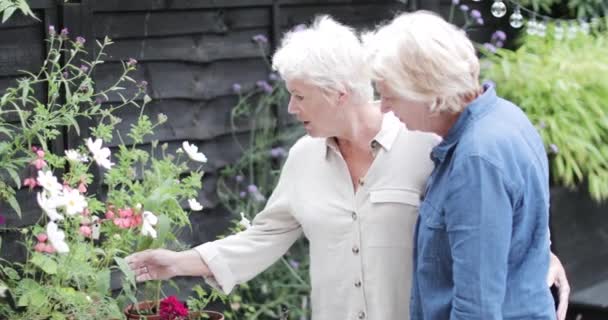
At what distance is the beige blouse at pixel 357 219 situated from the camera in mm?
3029

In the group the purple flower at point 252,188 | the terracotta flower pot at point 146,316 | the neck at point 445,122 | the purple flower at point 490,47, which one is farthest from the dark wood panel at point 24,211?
the purple flower at point 490,47

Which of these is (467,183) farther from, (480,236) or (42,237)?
(42,237)

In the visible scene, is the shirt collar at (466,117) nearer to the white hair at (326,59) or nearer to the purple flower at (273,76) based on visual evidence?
the white hair at (326,59)

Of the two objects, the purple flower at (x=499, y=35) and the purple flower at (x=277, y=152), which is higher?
the purple flower at (x=499, y=35)

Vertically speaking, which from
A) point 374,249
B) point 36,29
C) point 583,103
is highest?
point 36,29

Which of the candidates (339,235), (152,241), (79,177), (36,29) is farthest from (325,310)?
(36,29)

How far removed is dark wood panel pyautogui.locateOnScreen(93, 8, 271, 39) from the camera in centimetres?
415

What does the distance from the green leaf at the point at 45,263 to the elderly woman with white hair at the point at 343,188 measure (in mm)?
228

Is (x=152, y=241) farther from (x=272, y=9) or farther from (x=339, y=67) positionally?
(x=272, y=9)

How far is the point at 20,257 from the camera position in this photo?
3760mm

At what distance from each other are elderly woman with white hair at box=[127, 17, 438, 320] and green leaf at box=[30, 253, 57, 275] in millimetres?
228

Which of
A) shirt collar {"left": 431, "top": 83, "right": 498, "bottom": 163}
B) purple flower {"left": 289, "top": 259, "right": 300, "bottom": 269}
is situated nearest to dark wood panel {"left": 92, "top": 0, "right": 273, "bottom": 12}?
purple flower {"left": 289, "top": 259, "right": 300, "bottom": 269}

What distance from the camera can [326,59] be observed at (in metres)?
2.98

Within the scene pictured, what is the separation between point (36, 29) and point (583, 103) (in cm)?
264
